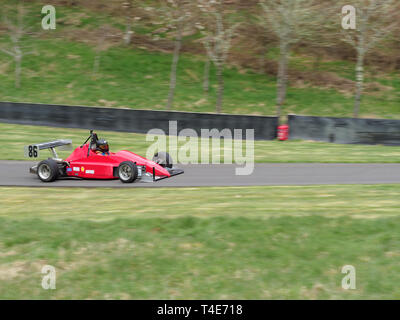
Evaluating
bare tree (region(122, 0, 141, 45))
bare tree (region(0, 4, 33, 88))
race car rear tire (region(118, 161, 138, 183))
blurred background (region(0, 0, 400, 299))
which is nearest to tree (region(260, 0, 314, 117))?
blurred background (region(0, 0, 400, 299))

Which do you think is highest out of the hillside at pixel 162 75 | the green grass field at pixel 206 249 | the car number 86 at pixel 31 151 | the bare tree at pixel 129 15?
the bare tree at pixel 129 15

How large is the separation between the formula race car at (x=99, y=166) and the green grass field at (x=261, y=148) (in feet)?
12.9

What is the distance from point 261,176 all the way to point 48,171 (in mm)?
5957

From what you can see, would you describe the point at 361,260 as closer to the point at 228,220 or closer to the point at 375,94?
the point at 228,220

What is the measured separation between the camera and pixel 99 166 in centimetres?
1547

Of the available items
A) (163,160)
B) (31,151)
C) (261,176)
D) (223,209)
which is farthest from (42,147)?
(223,209)

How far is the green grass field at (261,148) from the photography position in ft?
61.2

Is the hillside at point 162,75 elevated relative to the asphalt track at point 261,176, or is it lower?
elevated

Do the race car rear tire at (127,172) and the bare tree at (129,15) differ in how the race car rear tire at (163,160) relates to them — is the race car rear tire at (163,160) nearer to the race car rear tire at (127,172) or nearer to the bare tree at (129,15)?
the race car rear tire at (127,172)

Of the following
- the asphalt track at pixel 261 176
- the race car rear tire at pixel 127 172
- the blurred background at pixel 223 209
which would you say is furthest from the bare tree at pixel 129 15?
the race car rear tire at pixel 127 172

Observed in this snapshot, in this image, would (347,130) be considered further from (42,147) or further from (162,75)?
(162,75)

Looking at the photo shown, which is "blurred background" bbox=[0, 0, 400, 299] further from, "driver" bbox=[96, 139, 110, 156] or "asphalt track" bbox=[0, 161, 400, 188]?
"driver" bbox=[96, 139, 110, 156]

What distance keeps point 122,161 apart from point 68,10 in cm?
3551

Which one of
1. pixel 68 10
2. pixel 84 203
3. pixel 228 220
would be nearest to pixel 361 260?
pixel 228 220
